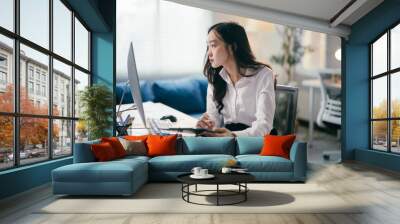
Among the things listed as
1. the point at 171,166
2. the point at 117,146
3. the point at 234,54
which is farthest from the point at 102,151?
Result: the point at 234,54

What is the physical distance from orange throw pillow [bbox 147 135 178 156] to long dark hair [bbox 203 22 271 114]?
7.16 ft

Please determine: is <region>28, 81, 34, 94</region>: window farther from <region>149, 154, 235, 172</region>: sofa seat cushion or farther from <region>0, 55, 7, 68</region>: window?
<region>149, 154, 235, 172</region>: sofa seat cushion

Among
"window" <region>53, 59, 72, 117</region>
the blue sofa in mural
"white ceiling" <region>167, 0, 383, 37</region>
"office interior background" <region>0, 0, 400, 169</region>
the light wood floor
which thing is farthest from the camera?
the blue sofa in mural

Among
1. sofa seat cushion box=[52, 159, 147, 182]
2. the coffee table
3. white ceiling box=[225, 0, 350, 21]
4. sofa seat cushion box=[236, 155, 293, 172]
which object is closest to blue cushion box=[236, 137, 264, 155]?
sofa seat cushion box=[236, 155, 293, 172]

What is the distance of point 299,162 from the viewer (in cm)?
600

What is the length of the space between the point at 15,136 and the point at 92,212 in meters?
1.72

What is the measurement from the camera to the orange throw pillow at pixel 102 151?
18.4 ft

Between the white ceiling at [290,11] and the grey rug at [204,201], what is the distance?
13.4 ft

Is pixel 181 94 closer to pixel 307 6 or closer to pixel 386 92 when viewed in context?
pixel 307 6

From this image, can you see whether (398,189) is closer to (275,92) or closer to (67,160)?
(275,92)

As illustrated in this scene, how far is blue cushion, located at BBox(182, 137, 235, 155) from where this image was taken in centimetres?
676

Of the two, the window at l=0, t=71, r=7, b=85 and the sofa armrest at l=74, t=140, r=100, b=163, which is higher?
the window at l=0, t=71, r=7, b=85

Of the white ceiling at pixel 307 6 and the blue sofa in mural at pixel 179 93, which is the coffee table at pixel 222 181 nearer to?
the blue sofa in mural at pixel 179 93

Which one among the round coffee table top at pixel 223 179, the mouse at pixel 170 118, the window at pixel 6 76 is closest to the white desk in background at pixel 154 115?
the mouse at pixel 170 118
